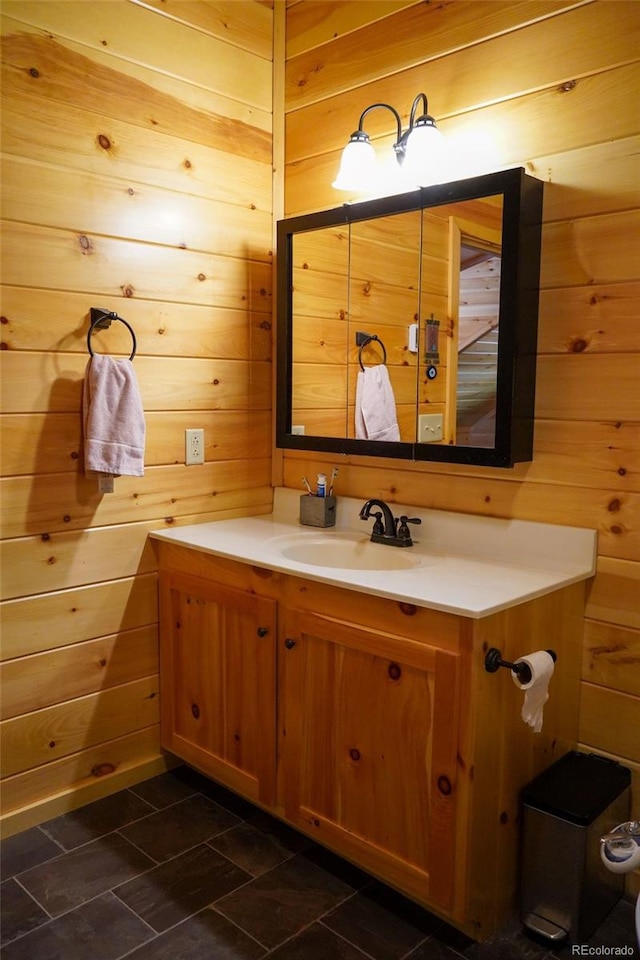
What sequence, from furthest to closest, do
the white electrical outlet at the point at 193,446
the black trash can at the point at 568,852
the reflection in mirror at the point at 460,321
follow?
the white electrical outlet at the point at 193,446 < the reflection in mirror at the point at 460,321 < the black trash can at the point at 568,852

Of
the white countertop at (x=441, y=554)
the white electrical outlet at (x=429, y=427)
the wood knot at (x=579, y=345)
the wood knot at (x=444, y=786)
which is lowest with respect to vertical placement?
the wood knot at (x=444, y=786)

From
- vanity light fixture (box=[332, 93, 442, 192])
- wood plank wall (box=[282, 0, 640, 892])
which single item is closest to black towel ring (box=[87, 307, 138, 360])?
vanity light fixture (box=[332, 93, 442, 192])

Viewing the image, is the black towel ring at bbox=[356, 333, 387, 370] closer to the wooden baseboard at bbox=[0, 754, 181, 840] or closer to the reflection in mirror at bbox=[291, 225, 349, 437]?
the reflection in mirror at bbox=[291, 225, 349, 437]

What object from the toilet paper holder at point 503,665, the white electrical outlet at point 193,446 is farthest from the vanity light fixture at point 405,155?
the toilet paper holder at point 503,665

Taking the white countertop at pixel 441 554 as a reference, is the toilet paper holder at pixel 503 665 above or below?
below

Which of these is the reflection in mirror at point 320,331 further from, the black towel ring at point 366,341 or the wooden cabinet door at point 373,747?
the wooden cabinet door at point 373,747

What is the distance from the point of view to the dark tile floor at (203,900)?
1.66 meters

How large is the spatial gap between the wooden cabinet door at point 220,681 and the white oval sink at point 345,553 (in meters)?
0.24

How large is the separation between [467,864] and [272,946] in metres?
0.49

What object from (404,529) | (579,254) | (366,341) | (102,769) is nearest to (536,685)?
(404,529)

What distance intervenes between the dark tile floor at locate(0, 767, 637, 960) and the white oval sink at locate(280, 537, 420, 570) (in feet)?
2.55

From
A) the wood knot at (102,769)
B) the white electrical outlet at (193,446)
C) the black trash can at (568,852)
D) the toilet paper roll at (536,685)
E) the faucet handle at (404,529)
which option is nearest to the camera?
the toilet paper roll at (536,685)

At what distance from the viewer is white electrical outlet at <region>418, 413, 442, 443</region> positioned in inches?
80.4

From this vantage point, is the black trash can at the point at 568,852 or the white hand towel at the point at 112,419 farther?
the white hand towel at the point at 112,419
